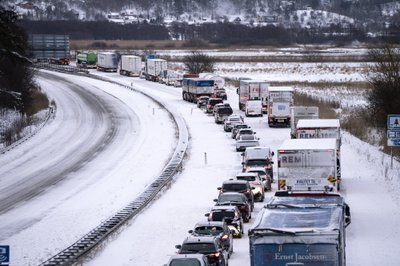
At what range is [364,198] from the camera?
42.8 meters

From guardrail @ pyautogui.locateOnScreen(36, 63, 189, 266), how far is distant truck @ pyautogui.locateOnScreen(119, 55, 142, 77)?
65529 millimetres

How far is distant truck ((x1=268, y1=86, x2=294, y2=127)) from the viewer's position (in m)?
72.3

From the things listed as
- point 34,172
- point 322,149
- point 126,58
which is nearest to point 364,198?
point 322,149

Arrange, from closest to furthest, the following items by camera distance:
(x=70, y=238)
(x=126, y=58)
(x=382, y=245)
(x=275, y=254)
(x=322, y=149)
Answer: (x=275, y=254) < (x=382, y=245) < (x=70, y=238) < (x=322, y=149) < (x=126, y=58)

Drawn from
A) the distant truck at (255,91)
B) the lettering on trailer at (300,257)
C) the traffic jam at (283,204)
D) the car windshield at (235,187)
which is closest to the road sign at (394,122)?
the traffic jam at (283,204)

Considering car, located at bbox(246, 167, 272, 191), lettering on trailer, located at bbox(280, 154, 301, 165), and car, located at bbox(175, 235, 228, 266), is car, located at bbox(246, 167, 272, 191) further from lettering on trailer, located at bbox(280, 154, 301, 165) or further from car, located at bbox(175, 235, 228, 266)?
car, located at bbox(175, 235, 228, 266)

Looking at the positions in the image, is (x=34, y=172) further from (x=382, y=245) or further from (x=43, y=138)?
(x=382, y=245)

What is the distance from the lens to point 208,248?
2806 cm

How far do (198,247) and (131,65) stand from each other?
101 meters

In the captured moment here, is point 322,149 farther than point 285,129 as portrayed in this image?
No

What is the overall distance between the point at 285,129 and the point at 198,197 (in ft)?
95.0

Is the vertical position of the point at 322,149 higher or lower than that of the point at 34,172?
higher

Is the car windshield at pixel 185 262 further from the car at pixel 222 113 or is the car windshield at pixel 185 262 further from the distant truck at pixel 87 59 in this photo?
the distant truck at pixel 87 59

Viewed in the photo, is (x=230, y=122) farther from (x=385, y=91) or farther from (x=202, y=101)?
(x=202, y=101)
